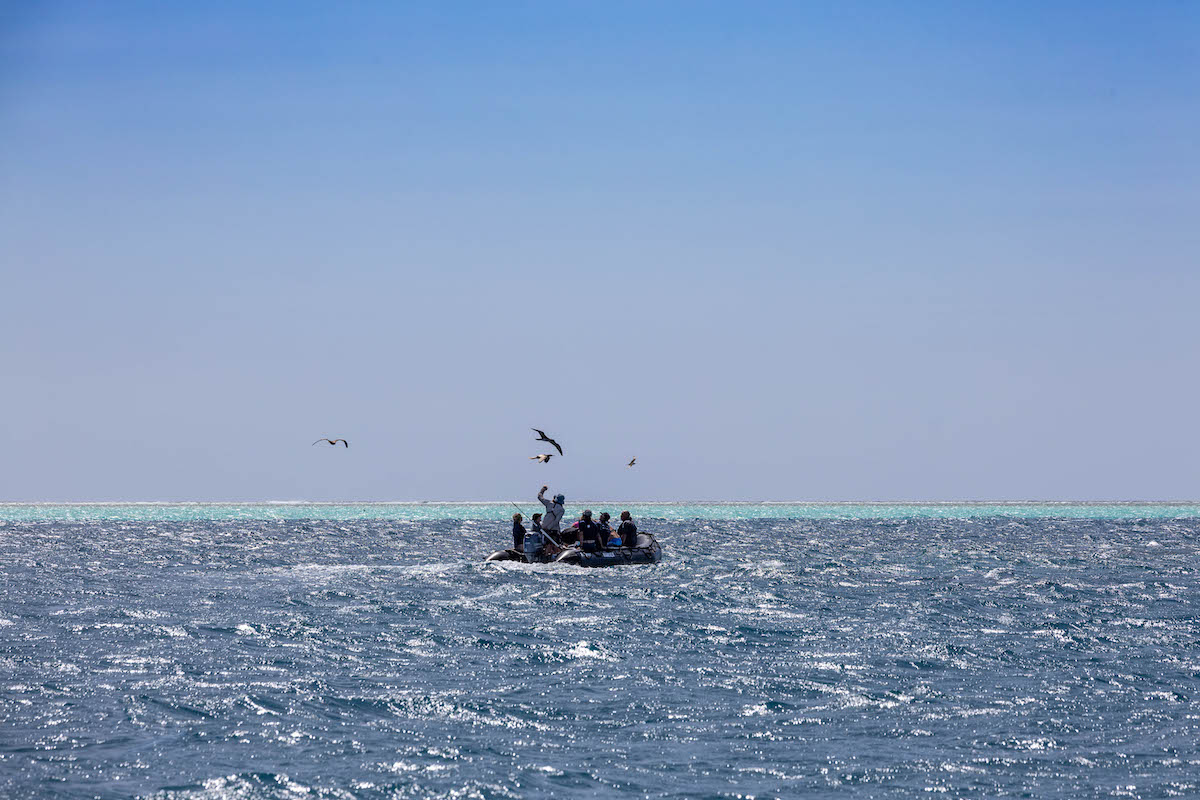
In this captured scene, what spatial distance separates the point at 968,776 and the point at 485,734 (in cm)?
600

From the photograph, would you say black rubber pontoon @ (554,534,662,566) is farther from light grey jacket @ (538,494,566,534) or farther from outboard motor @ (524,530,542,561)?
light grey jacket @ (538,494,566,534)

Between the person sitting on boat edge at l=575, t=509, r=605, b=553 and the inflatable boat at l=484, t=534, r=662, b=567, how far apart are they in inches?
6.7

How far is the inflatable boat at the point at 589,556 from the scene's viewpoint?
41.8 m

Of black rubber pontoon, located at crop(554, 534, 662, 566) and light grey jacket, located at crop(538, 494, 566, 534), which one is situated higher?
light grey jacket, located at crop(538, 494, 566, 534)

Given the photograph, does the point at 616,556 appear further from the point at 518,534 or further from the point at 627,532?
the point at 518,534

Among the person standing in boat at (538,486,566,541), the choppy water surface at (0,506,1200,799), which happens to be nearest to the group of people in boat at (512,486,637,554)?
the person standing in boat at (538,486,566,541)

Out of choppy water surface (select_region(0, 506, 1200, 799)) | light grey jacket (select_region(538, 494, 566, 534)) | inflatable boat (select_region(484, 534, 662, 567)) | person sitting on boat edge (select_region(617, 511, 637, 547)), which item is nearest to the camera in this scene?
choppy water surface (select_region(0, 506, 1200, 799))

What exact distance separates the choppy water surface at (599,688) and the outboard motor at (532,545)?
4008 millimetres

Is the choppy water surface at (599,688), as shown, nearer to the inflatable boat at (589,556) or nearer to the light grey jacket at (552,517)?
the inflatable boat at (589,556)

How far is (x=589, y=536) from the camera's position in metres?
42.4

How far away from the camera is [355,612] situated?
2895 cm

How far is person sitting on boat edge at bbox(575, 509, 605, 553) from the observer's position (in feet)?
138

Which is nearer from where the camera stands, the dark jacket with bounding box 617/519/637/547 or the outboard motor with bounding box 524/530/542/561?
the outboard motor with bounding box 524/530/542/561

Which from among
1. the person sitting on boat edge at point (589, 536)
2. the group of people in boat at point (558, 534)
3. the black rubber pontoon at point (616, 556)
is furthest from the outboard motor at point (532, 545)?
the person sitting on boat edge at point (589, 536)
